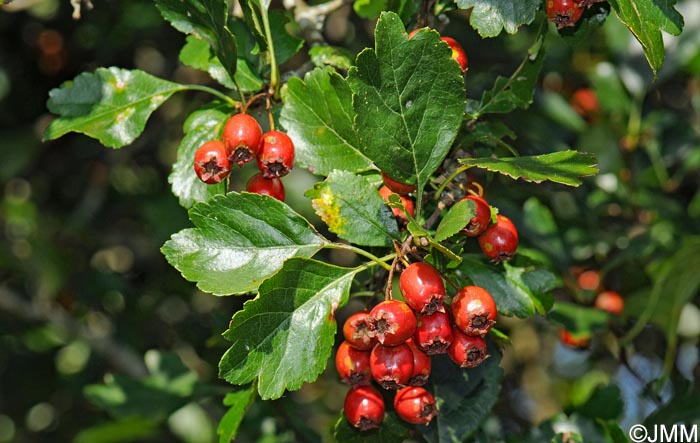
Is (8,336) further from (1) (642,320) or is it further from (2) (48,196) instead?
(1) (642,320)

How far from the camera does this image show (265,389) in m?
1.52

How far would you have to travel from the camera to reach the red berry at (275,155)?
163 centimetres

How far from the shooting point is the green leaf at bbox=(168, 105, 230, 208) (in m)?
1.75

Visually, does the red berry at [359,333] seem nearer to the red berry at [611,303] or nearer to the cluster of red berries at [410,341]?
the cluster of red berries at [410,341]

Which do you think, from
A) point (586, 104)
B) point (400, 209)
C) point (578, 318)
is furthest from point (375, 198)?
point (586, 104)

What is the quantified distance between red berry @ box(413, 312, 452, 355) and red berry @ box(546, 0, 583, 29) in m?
0.61

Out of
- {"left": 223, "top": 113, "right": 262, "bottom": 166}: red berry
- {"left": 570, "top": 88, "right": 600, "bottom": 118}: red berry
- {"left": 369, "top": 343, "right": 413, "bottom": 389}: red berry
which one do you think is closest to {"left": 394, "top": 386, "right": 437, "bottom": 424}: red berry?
{"left": 369, "top": 343, "right": 413, "bottom": 389}: red berry

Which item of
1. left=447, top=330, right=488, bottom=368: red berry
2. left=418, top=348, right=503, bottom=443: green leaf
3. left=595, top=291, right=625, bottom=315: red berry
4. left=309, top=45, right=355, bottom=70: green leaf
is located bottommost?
left=595, top=291, right=625, bottom=315: red berry

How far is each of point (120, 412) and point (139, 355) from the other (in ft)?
2.88

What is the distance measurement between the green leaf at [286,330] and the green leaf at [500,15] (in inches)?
21.4

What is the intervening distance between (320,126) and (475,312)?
0.50 meters

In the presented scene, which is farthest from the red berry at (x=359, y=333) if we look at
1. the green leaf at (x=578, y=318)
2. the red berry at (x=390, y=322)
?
the green leaf at (x=578, y=318)

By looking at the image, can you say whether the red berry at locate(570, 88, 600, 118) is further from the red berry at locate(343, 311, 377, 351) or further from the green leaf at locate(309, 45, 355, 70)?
the red berry at locate(343, 311, 377, 351)

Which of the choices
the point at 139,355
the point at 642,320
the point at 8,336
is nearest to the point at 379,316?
the point at 642,320
